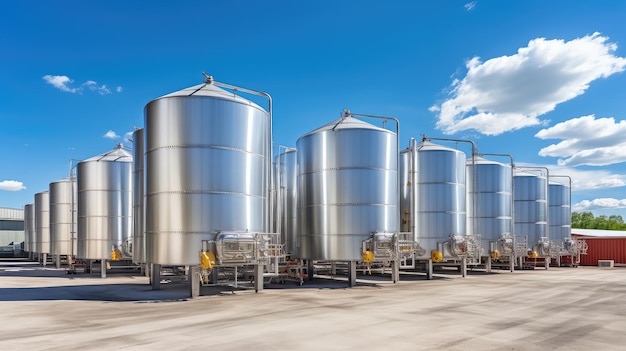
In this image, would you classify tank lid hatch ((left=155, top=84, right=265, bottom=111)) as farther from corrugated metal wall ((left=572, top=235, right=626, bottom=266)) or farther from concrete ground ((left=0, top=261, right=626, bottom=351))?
corrugated metal wall ((left=572, top=235, right=626, bottom=266))

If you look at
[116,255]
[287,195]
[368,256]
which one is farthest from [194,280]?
[287,195]

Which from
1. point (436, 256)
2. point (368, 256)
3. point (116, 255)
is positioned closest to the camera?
point (368, 256)

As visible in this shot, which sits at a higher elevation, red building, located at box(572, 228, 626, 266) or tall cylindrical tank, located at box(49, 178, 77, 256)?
tall cylindrical tank, located at box(49, 178, 77, 256)

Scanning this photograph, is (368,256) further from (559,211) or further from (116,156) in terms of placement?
(559,211)

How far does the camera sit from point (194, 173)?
16.4m

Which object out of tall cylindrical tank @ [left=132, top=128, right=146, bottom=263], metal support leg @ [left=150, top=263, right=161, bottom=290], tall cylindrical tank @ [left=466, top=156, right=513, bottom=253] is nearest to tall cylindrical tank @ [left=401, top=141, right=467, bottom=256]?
tall cylindrical tank @ [left=466, top=156, right=513, bottom=253]

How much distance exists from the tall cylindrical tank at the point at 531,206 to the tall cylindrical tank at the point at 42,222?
1497 inches

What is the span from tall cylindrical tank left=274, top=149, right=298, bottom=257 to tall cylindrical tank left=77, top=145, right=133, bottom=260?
881 cm

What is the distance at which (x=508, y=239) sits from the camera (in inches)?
1187

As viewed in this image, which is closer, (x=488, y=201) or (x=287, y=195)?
(x=287, y=195)

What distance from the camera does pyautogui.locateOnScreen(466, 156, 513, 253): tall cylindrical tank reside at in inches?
1189

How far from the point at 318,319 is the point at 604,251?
38.3m

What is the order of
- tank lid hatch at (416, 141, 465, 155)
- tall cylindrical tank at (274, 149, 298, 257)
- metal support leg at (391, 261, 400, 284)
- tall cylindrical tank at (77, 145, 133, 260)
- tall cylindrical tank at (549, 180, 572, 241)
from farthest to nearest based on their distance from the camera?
tall cylindrical tank at (549, 180, 572, 241)
tall cylindrical tank at (274, 149, 298, 257)
tank lid hatch at (416, 141, 465, 155)
tall cylindrical tank at (77, 145, 133, 260)
metal support leg at (391, 261, 400, 284)

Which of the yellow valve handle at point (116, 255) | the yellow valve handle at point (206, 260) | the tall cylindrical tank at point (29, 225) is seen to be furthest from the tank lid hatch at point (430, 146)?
the tall cylindrical tank at point (29, 225)
